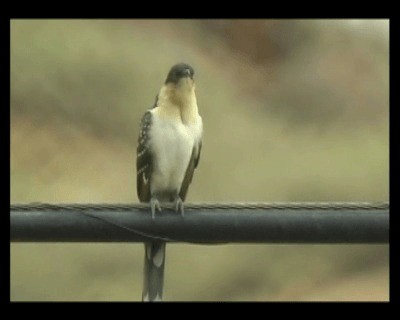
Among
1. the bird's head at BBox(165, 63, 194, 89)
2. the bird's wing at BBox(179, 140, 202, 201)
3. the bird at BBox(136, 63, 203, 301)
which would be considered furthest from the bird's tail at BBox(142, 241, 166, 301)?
the bird's head at BBox(165, 63, 194, 89)

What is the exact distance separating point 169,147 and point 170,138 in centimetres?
5

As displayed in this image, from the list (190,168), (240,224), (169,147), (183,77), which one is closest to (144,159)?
(169,147)

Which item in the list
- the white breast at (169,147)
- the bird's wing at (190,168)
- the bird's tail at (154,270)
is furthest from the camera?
the bird's wing at (190,168)

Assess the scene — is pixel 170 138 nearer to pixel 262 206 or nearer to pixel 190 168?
pixel 190 168

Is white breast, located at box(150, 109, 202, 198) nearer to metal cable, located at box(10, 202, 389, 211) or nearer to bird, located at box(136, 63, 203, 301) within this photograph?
bird, located at box(136, 63, 203, 301)

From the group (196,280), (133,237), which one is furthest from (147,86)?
(133,237)

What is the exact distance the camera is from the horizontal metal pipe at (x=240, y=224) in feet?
14.2

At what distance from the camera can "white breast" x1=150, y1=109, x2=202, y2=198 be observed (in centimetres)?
606

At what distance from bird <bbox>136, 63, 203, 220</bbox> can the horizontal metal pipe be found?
1630 mm

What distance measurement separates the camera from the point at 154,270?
5516 millimetres

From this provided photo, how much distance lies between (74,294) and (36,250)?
670 mm

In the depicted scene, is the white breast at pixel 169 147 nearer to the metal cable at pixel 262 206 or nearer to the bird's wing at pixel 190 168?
the bird's wing at pixel 190 168

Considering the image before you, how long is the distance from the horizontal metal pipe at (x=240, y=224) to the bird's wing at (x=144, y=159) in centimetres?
167

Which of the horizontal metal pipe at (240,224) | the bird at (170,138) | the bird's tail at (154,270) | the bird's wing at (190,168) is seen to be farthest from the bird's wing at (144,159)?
the horizontal metal pipe at (240,224)
